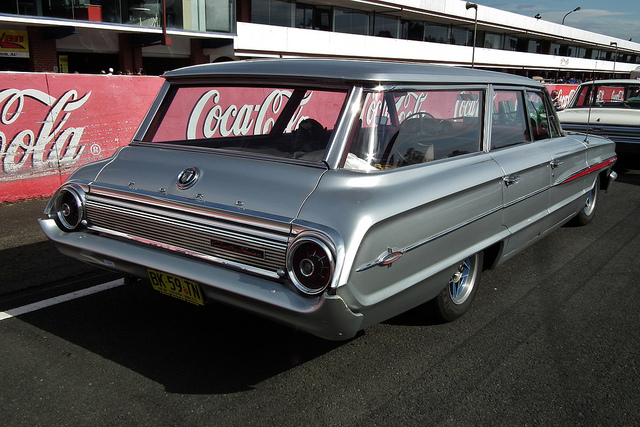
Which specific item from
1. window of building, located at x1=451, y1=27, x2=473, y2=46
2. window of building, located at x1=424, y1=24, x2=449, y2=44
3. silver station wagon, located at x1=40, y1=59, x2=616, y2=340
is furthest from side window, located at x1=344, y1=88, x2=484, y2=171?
window of building, located at x1=451, y1=27, x2=473, y2=46

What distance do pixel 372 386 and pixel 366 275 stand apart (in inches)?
29.6

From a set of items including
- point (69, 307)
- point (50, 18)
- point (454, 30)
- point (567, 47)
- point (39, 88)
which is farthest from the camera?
point (567, 47)

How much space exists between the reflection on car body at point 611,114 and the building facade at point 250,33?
88 centimetres

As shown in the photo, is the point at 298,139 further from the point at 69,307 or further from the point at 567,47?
the point at 567,47

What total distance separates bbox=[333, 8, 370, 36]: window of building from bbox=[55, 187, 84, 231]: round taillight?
32282 mm

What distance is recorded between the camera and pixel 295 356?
348cm

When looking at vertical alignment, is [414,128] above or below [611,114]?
above

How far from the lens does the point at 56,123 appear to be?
792 centimetres

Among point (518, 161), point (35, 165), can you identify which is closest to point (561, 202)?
point (518, 161)

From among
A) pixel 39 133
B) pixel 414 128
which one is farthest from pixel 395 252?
pixel 39 133

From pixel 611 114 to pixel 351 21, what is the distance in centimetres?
2669

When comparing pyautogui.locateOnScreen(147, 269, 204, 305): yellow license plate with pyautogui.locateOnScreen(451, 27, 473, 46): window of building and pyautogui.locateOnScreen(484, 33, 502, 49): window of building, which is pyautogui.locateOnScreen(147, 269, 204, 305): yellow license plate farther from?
pyautogui.locateOnScreen(484, 33, 502, 49): window of building

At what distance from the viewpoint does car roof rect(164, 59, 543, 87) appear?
128 inches

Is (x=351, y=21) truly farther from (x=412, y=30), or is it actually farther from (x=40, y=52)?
(x=40, y=52)
